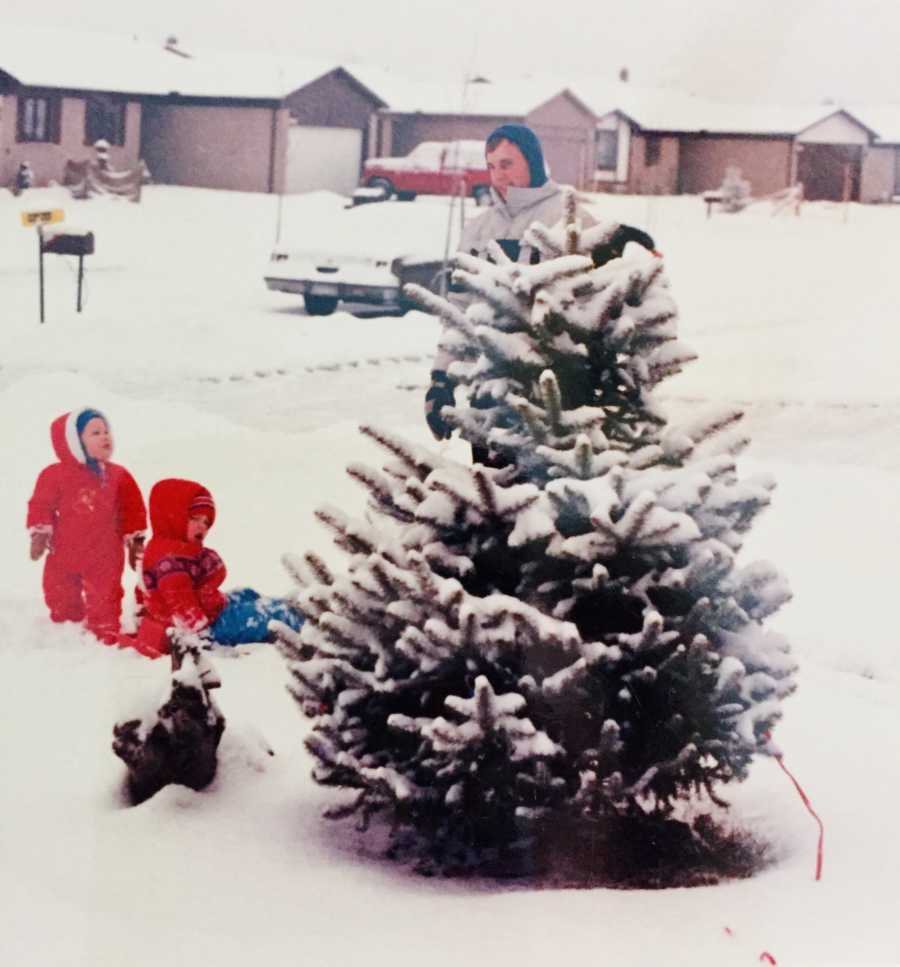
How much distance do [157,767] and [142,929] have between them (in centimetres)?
34

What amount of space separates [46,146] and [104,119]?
0.71m

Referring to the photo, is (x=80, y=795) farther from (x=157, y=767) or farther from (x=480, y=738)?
(x=480, y=738)

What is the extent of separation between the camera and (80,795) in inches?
122

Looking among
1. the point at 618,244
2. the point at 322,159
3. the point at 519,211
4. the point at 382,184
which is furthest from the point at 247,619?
the point at 322,159

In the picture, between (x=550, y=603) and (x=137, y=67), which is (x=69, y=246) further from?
(x=550, y=603)

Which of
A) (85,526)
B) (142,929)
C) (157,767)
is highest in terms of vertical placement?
(85,526)

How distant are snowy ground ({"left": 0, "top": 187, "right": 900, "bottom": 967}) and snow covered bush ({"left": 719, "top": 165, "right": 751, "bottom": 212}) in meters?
0.15

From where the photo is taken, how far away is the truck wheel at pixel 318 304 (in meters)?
6.13

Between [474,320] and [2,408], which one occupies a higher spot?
[474,320]

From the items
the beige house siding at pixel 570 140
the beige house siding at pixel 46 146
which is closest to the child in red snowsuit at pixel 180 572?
the beige house siding at pixel 46 146

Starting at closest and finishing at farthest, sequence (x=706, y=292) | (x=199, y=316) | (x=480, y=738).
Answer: (x=480, y=738) < (x=199, y=316) < (x=706, y=292)

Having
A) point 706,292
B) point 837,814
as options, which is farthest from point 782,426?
point 837,814

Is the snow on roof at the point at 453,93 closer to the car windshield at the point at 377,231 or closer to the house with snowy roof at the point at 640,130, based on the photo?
the house with snowy roof at the point at 640,130

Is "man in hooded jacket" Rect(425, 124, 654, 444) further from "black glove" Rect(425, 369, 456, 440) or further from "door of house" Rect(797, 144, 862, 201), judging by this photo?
"door of house" Rect(797, 144, 862, 201)
